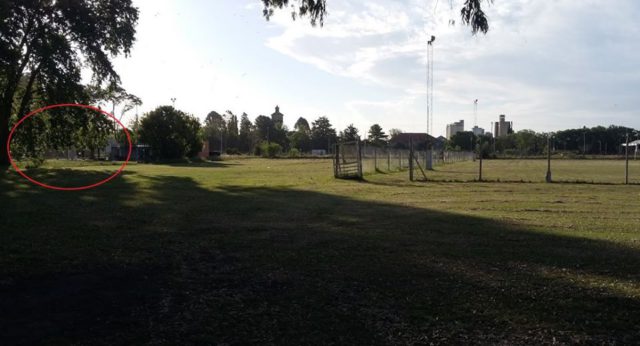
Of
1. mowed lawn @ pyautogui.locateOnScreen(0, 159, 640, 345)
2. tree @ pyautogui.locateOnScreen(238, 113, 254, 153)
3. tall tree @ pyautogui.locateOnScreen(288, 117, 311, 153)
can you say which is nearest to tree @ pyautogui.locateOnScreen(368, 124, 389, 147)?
tall tree @ pyautogui.locateOnScreen(288, 117, 311, 153)

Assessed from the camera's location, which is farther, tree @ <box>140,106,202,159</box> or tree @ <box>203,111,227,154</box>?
tree @ <box>203,111,227,154</box>

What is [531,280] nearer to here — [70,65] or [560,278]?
[560,278]

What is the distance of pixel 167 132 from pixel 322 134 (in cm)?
9276

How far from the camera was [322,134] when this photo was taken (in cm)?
15550

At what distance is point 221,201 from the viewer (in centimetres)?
1462

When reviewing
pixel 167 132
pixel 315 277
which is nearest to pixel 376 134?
pixel 167 132

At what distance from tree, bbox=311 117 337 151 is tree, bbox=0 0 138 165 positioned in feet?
393

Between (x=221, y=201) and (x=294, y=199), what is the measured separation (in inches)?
84.2

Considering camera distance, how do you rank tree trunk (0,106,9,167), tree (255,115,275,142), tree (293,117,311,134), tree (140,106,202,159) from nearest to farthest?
tree trunk (0,106,9,167)
tree (140,106,202,159)
tree (255,115,275,142)
tree (293,117,311,134)

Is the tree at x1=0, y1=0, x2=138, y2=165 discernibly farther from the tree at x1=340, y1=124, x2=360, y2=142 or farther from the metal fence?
the tree at x1=340, y1=124, x2=360, y2=142

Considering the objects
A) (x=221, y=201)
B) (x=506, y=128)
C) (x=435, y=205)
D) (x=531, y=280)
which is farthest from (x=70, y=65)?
(x=506, y=128)

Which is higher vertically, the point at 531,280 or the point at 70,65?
the point at 70,65

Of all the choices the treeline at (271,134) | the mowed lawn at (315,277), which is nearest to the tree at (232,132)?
the treeline at (271,134)

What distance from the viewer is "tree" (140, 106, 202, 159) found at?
64.1 meters
